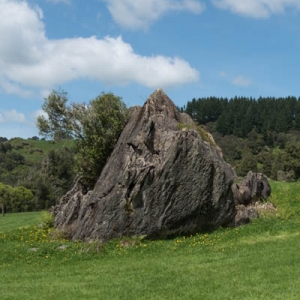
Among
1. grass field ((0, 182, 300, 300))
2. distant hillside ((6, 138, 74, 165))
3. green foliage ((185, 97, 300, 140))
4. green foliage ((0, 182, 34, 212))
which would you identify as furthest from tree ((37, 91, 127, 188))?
distant hillside ((6, 138, 74, 165))

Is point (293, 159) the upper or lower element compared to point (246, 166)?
lower

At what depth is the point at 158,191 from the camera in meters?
23.0

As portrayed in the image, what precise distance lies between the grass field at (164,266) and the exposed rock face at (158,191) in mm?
926

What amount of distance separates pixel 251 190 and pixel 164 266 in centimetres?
1342

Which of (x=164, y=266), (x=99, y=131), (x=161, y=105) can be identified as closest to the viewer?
(x=164, y=266)

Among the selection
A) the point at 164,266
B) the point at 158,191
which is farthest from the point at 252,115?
the point at 164,266

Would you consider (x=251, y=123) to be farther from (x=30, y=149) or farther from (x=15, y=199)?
(x=15, y=199)

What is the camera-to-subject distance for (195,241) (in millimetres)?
21562

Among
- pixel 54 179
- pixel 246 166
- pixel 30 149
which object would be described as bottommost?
pixel 54 179

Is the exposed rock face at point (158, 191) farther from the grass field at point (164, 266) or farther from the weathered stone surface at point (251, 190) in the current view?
the weathered stone surface at point (251, 190)

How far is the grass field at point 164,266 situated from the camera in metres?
13.1

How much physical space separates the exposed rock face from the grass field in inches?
36.5

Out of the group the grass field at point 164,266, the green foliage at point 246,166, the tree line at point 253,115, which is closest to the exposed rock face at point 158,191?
the grass field at point 164,266

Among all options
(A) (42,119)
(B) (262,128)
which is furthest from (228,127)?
(A) (42,119)
